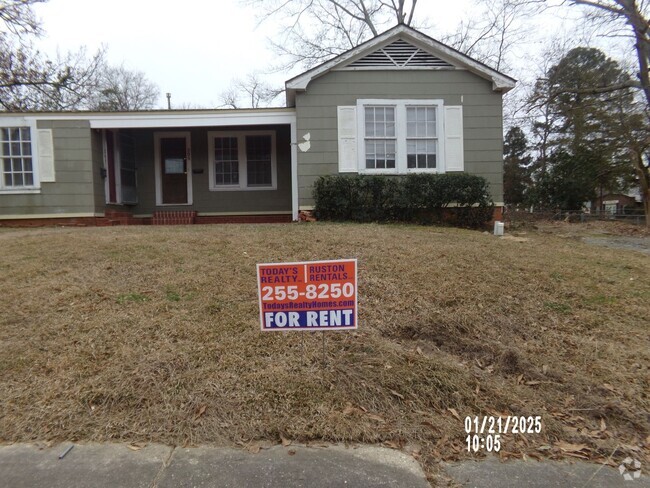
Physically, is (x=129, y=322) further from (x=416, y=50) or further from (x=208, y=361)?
(x=416, y=50)

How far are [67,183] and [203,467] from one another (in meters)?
11.1

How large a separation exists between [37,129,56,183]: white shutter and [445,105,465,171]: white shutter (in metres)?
10.4

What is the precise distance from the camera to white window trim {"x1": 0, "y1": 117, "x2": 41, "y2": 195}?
36.9 ft

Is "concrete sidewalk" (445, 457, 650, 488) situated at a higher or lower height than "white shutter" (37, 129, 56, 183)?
lower

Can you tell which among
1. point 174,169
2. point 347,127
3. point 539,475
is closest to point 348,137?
point 347,127

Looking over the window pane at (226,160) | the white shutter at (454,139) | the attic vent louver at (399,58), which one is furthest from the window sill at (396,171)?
the window pane at (226,160)

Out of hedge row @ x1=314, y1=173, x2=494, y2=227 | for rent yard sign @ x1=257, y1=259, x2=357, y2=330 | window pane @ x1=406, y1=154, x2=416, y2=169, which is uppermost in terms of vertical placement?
window pane @ x1=406, y1=154, x2=416, y2=169

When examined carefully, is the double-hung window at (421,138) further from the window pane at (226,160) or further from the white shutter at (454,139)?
the window pane at (226,160)

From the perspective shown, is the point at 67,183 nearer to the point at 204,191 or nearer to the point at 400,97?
the point at 204,191

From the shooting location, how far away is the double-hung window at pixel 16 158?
11.3m

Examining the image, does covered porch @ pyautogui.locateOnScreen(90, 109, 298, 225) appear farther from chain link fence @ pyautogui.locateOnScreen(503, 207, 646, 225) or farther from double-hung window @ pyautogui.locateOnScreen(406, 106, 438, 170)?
chain link fence @ pyautogui.locateOnScreen(503, 207, 646, 225)

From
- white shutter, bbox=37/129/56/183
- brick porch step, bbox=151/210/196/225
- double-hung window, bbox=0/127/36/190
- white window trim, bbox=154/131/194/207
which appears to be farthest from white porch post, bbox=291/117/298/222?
double-hung window, bbox=0/127/36/190
